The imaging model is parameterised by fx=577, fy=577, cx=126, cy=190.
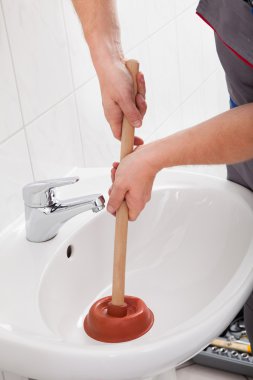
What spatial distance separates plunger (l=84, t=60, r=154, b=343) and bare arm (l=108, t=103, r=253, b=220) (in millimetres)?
31

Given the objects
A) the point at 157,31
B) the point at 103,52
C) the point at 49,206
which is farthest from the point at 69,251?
the point at 157,31

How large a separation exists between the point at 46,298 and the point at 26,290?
0.17ft

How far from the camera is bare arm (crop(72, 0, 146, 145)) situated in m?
0.98

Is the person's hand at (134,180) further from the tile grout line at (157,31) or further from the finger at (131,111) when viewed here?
the tile grout line at (157,31)

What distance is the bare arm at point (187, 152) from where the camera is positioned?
825 millimetres

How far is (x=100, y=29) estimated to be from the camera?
1.03 metres

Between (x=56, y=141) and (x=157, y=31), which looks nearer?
(x=56, y=141)

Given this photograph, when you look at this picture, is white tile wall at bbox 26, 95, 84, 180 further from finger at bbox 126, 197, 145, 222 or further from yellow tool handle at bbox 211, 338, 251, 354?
yellow tool handle at bbox 211, 338, 251, 354

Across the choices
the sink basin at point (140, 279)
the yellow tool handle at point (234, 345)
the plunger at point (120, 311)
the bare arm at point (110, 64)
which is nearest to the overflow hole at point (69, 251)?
the sink basin at point (140, 279)

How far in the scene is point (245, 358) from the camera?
1679 mm

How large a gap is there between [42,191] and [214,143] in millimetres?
294

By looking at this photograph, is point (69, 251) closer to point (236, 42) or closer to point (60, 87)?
point (60, 87)

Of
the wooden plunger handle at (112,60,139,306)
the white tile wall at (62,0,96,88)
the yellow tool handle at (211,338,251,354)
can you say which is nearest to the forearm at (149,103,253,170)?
the wooden plunger handle at (112,60,139,306)

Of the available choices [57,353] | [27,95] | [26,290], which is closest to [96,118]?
[27,95]
